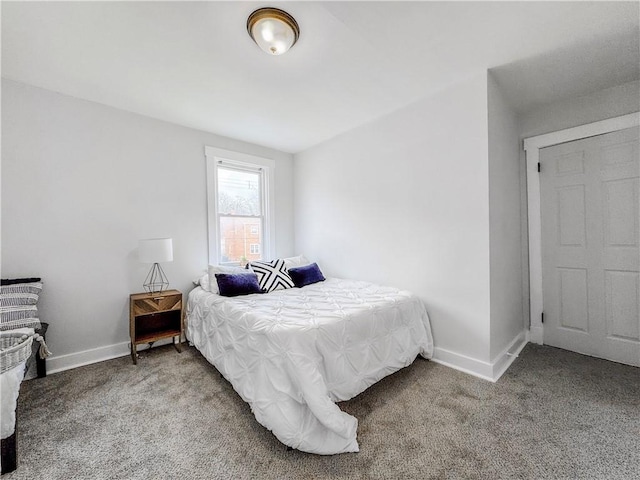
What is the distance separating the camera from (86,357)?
8.37 ft

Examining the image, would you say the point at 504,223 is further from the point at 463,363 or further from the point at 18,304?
the point at 18,304

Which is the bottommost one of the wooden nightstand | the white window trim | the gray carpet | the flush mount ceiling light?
the gray carpet

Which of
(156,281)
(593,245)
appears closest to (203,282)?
(156,281)

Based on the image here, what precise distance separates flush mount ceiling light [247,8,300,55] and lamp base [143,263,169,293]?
98.2 inches

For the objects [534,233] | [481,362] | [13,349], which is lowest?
[481,362]

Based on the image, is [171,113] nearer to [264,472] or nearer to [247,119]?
[247,119]

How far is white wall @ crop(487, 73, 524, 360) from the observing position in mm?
2293

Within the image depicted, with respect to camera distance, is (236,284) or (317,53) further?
(236,284)

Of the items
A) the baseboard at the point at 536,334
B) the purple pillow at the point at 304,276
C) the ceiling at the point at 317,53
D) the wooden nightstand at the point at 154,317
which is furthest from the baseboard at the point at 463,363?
the wooden nightstand at the point at 154,317

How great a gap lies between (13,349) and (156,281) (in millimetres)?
1698

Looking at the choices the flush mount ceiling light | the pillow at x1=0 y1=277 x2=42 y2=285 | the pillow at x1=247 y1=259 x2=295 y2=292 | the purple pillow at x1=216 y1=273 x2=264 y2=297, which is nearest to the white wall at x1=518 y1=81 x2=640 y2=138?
the flush mount ceiling light

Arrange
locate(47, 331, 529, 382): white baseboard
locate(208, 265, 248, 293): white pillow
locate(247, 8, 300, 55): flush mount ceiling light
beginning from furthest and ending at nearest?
locate(208, 265, 248, 293): white pillow
locate(47, 331, 529, 382): white baseboard
locate(247, 8, 300, 55): flush mount ceiling light

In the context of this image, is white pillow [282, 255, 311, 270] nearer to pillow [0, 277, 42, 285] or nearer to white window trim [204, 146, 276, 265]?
white window trim [204, 146, 276, 265]

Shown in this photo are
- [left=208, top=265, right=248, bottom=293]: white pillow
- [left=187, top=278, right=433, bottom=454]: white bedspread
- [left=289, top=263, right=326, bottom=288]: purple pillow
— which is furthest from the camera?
[left=289, top=263, right=326, bottom=288]: purple pillow
